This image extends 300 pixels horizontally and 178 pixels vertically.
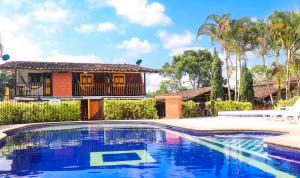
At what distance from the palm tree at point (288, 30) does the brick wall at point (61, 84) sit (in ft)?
57.0

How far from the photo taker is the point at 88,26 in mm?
30344

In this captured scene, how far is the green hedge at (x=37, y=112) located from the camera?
22547 millimetres

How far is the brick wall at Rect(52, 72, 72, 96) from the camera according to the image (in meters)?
29.2

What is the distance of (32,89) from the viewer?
28.5 meters

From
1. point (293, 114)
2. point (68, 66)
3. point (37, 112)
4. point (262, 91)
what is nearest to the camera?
point (293, 114)

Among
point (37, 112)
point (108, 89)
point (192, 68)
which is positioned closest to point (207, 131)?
point (37, 112)

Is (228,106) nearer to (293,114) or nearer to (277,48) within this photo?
(277,48)

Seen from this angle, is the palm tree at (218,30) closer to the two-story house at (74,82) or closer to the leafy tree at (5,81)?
the two-story house at (74,82)

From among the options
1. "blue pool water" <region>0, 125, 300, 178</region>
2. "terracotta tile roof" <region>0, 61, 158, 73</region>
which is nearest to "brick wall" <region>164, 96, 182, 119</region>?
"terracotta tile roof" <region>0, 61, 158, 73</region>

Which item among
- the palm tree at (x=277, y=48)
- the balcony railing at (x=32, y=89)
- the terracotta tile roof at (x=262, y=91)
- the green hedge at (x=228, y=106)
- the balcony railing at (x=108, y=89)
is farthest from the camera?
the terracotta tile roof at (x=262, y=91)

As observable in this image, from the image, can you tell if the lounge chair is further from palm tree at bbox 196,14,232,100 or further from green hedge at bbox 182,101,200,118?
palm tree at bbox 196,14,232,100

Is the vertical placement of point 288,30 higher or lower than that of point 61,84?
higher

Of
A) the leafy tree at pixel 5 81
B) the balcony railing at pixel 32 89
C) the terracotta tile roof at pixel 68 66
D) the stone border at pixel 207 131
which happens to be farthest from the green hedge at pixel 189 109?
the leafy tree at pixel 5 81

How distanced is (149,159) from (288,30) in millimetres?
24618
